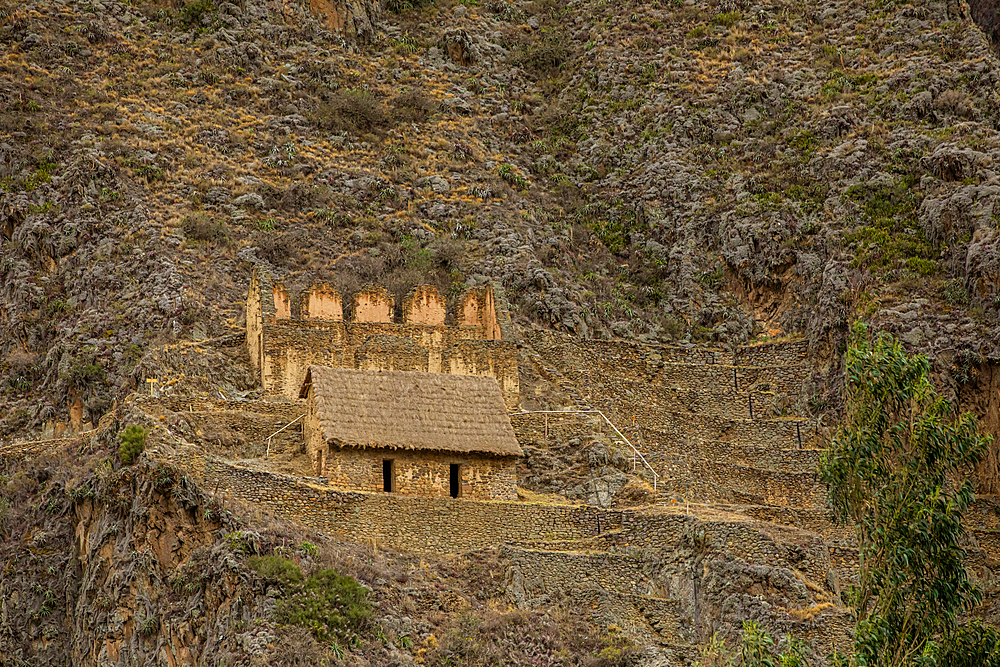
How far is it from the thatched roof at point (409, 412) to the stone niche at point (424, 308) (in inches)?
254

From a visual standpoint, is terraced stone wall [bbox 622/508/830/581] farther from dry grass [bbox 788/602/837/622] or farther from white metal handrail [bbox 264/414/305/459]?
white metal handrail [bbox 264/414/305/459]

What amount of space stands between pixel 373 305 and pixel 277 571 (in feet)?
50.8

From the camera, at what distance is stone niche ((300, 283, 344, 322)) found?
1981 inches

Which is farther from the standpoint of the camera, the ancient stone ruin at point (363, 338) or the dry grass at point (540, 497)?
the ancient stone ruin at point (363, 338)

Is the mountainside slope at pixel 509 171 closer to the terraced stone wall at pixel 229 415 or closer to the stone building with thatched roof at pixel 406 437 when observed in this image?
the terraced stone wall at pixel 229 415

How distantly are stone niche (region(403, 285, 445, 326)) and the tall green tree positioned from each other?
70.3ft

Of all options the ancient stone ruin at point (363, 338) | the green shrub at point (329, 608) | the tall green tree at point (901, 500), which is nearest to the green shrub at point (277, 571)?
the green shrub at point (329, 608)

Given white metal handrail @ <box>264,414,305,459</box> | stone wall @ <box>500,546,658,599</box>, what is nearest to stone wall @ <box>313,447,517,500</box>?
white metal handrail @ <box>264,414,305,459</box>

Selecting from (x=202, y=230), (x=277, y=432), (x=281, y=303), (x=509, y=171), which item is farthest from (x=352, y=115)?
(x=277, y=432)

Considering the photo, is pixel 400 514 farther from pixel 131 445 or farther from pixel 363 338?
pixel 363 338

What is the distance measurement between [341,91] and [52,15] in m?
12.0

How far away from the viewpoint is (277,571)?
36.5 m

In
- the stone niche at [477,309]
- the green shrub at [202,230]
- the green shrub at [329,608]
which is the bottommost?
the green shrub at [329,608]

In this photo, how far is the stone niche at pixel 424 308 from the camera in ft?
168
